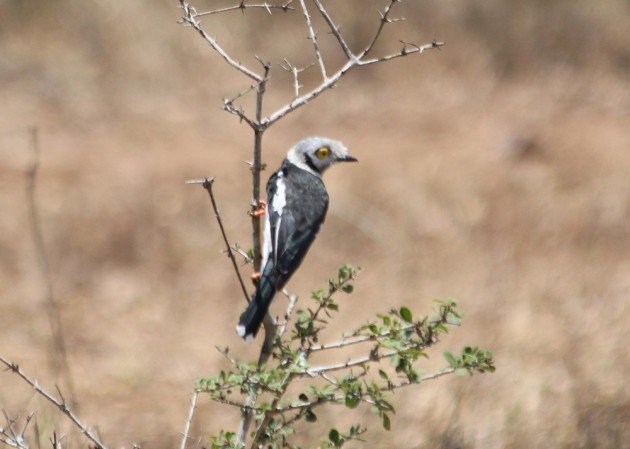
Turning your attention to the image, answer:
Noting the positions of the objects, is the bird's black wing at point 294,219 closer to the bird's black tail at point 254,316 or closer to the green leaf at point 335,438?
the bird's black tail at point 254,316

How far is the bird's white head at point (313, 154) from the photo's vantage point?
4770mm

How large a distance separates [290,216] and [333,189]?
15.2 ft

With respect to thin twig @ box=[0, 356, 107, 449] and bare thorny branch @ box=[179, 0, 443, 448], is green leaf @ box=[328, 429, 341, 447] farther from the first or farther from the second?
thin twig @ box=[0, 356, 107, 449]

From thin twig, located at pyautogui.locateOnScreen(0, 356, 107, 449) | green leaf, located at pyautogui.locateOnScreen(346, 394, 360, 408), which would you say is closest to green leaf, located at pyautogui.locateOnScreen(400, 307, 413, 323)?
green leaf, located at pyautogui.locateOnScreen(346, 394, 360, 408)

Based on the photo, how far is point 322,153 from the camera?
4793mm

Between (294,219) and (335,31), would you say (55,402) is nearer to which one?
(294,219)

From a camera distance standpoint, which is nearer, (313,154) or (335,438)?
(335,438)

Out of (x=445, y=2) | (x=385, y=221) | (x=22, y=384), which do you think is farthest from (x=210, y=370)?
(x=445, y=2)

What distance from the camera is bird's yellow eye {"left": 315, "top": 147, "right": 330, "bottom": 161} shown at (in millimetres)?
4773

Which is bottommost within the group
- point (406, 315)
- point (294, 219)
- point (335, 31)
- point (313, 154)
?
point (406, 315)

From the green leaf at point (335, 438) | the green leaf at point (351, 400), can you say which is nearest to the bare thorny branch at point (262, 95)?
the green leaf at point (351, 400)

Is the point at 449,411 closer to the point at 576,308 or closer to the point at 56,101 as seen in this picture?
the point at 576,308

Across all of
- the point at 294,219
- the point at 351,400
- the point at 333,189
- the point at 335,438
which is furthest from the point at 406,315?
the point at 333,189

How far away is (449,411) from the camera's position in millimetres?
5543
